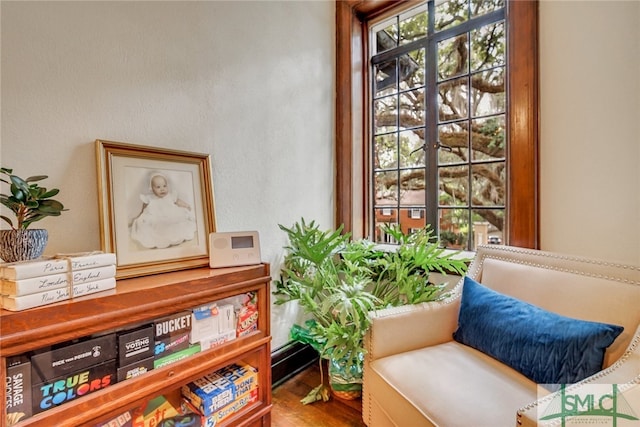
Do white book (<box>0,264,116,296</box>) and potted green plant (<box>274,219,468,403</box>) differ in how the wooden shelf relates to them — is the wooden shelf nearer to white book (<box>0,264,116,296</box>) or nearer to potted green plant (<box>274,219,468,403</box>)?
white book (<box>0,264,116,296</box>)

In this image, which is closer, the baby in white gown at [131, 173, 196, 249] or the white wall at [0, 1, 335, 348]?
the white wall at [0, 1, 335, 348]

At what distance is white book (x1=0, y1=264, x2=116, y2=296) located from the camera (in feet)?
2.62

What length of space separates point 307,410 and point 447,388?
927mm

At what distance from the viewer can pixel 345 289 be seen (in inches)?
60.9

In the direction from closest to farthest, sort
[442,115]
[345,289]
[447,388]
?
1. [447,388]
2. [345,289]
3. [442,115]

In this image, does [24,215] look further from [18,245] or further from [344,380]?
[344,380]

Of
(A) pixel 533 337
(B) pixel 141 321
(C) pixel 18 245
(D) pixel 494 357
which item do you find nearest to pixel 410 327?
(D) pixel 494 357

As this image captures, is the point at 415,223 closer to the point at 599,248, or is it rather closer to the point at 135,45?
the point at 599,248

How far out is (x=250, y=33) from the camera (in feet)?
5.77

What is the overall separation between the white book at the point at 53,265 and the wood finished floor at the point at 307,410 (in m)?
1.19

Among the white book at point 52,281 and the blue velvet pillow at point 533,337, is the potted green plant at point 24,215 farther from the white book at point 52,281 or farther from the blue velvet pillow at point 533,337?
the blue velvet pillow at point 533,337

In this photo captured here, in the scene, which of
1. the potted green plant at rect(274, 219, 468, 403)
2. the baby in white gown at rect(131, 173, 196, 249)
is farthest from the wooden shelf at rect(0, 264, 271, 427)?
the potted green plant at rect(274, 219, 468, 403)

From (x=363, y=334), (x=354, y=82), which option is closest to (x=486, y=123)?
(x=354, y=82)

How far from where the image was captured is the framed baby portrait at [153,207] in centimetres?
117
